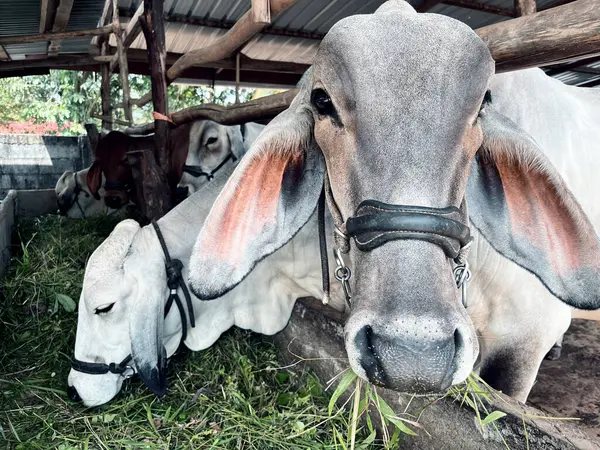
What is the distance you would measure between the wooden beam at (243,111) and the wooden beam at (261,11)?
407mm

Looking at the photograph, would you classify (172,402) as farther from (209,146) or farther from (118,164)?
(118,164)

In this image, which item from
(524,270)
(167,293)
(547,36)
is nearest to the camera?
(547,36)

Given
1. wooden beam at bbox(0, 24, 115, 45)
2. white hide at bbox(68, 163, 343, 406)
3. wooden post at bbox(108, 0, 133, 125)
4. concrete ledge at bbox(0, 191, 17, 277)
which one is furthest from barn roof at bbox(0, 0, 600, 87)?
white hide at bbox(68, 163, 343, 406)

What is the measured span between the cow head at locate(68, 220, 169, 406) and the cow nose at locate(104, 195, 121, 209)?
3340 millimetres

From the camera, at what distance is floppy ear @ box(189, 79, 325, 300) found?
165 cm

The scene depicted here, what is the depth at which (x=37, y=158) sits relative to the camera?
9148 mm

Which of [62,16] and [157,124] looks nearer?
[157,124]

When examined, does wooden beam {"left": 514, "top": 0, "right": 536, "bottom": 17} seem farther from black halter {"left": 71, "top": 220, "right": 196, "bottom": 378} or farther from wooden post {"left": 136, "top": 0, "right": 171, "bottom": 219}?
wooden post {"left": 136, "top": 0, "right": 171, "bottom": 219}

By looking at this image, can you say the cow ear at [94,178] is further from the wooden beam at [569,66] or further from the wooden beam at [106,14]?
the wooden beam at [569,66]

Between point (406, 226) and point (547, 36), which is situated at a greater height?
point (547, 36)

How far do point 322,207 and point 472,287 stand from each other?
787mm

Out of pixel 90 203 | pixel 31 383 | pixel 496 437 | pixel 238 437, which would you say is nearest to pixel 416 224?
pixel 496 437

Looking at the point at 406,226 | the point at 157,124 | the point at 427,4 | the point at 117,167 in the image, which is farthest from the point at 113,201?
the point at 406,226

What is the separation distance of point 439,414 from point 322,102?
1217 mm
